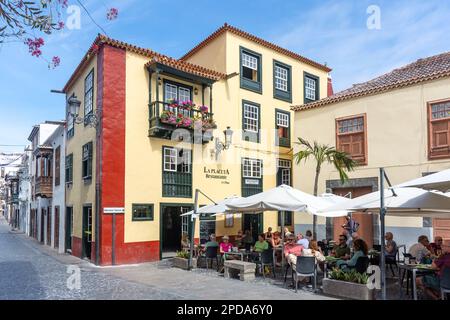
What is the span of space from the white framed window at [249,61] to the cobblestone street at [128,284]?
Result: 434 inches

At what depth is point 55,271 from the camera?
45.4ft

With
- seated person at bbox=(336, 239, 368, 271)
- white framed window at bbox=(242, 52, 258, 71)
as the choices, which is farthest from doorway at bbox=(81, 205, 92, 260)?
seated person at bbox=(336, 239, 368, 271)

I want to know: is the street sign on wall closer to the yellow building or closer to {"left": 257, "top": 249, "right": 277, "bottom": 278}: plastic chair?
{"left": 257, "top": 249, "right": 277, "bottom": 278}: plastic chair

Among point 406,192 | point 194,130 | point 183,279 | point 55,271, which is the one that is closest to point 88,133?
point 194,130

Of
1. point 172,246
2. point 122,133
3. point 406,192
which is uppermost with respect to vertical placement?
point 122,133

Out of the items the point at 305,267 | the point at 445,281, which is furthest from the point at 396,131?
the point at 445,281

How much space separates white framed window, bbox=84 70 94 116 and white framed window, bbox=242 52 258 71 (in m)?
7.54

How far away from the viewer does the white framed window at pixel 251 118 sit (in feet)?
69.6

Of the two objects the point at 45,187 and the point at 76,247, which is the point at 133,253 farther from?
the point at 45,187

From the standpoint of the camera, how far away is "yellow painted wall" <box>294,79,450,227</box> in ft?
50.7

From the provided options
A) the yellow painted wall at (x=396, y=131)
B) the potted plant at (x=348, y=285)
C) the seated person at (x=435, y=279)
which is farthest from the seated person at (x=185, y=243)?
the seated person at (x=435, y=279)
